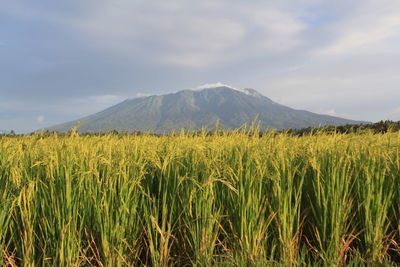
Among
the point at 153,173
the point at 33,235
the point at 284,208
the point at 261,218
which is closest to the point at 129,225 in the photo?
the point at 153,173

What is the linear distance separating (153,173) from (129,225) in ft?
1.95

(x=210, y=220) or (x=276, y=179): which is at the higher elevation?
(x=276, y=179)

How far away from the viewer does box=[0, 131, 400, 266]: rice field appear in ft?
8.85

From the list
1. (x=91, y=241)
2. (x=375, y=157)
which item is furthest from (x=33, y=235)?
(x=375, y=157)

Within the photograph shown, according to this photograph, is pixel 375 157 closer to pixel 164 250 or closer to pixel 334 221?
pixel 334 221

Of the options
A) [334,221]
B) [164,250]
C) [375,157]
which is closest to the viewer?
[164,250]

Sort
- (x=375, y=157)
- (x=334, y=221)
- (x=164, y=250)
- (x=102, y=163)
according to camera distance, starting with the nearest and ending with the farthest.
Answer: (x=164, y=250)
(x=334, y=221)
(x=102, y=163)
(x=375, y=157)

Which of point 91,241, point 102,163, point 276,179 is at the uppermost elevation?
point 102,163

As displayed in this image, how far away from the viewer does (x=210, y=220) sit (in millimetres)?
2764

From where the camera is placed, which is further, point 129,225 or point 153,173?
point 153,173

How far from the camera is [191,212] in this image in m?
→ 2.84

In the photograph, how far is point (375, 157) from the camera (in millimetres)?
3568

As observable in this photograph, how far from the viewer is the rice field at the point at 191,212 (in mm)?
2697

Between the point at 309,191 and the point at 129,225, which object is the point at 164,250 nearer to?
the point at 129,225
